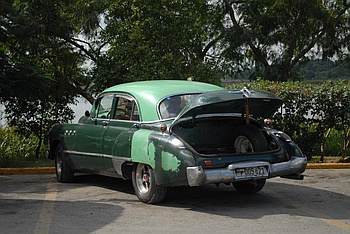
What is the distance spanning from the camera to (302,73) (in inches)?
907

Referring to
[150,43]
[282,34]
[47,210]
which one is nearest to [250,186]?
[47,210]

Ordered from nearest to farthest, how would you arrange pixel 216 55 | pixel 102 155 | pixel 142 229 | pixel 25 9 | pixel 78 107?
pixel 142 229, pixel 102 155, pixel 25 9, pixel 78 107, pixel 216 55

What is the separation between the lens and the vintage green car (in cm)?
858

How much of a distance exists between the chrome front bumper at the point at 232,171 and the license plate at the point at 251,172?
0.02 metres

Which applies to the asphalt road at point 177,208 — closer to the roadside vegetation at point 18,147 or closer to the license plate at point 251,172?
the license plate at point 251,172

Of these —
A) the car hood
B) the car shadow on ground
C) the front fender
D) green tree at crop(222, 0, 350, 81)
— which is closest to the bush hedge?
the car shadow on ground

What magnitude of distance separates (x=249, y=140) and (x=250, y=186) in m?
0.82

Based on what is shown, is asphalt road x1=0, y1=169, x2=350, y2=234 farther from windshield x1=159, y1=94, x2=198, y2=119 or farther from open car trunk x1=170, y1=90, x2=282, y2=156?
windshield x1=159, y1=94, x2=198, y2=119

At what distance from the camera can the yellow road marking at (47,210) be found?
7.67 metres

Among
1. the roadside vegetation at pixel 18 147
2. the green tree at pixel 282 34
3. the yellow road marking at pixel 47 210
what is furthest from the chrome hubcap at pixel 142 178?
the green tree at pixel 282 34

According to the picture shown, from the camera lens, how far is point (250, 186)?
1004cm

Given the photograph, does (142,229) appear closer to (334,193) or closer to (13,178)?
(334,193)

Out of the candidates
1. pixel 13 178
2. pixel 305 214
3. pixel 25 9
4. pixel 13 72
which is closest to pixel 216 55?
pixel 25 9

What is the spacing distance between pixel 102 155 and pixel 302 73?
1418 cm
